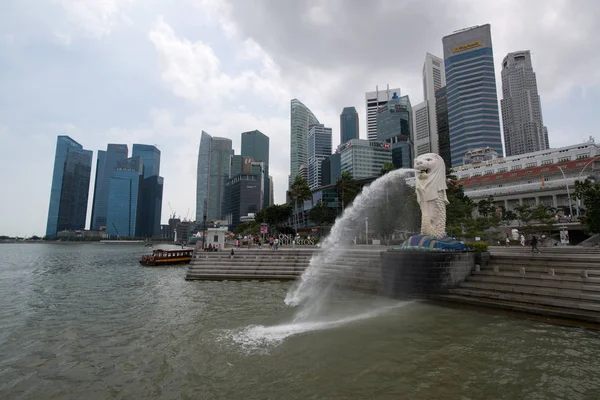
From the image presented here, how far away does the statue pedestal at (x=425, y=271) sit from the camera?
18344 millimetres

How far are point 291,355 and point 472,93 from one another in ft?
579

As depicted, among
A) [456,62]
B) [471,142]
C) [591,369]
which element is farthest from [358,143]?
[591,369]

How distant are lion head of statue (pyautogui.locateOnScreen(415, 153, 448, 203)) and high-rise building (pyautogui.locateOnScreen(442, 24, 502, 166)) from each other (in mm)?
148442

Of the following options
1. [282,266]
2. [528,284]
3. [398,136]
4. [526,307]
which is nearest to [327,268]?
[282,266]

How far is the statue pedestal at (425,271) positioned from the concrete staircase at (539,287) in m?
0.57

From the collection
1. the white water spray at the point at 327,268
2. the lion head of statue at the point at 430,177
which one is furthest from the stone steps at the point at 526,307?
the white water spray at the point at 327,268

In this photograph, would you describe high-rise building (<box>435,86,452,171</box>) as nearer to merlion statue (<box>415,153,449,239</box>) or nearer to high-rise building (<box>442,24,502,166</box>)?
high-rise building (<box>442,24,502,166</box>)

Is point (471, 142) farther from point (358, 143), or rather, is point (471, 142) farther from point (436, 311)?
point (436, 311)

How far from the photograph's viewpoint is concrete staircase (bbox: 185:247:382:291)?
23.5 meters

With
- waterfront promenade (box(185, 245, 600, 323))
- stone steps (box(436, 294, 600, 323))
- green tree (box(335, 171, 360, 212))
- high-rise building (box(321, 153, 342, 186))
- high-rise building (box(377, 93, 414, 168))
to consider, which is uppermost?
high-rise building (box(377, 93, 414, 168))

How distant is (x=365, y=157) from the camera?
502ft

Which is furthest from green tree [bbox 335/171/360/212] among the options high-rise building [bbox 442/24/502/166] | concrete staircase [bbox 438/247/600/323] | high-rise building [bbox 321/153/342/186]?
high-rise building [bbox 442/24/502/166]

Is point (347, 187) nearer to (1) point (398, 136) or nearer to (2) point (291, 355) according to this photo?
(2) point (291, 355)

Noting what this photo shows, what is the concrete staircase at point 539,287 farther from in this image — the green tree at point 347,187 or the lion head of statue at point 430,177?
the green tree at point 347,187
